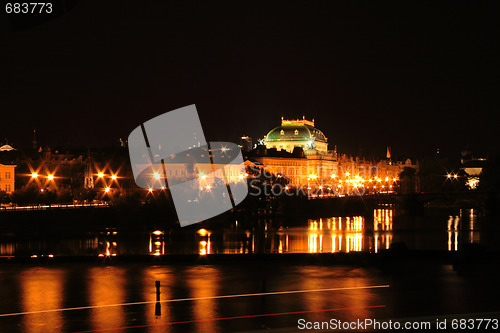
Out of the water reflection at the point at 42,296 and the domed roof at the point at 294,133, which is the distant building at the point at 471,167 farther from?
the water reflection at the point at 42,296

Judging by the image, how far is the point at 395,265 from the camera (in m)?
21.5

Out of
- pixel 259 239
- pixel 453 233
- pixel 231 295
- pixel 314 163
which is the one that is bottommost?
pixel 231 295

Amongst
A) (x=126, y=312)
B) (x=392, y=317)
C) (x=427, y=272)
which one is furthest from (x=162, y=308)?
(x=427, y=272)

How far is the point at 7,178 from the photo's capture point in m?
56.7

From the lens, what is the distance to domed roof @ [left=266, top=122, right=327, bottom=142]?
440ft

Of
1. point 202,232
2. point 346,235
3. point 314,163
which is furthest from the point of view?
point 314,163

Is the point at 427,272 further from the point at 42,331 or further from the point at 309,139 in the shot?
the point at 309,139

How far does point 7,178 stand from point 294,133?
84461 mm

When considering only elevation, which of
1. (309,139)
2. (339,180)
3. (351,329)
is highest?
(309,139)

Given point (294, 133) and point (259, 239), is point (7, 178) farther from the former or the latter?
point (294, 133)

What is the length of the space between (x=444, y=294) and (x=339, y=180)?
102070 millimetres

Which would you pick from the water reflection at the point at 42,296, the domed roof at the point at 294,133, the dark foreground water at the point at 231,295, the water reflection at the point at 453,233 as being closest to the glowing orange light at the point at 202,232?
the water reflection at the point at 453,233

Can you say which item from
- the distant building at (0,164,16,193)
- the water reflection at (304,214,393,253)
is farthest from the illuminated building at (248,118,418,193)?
the distant building at (0,164,16,193)

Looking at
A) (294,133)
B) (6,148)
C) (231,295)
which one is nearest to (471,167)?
(294,133)
